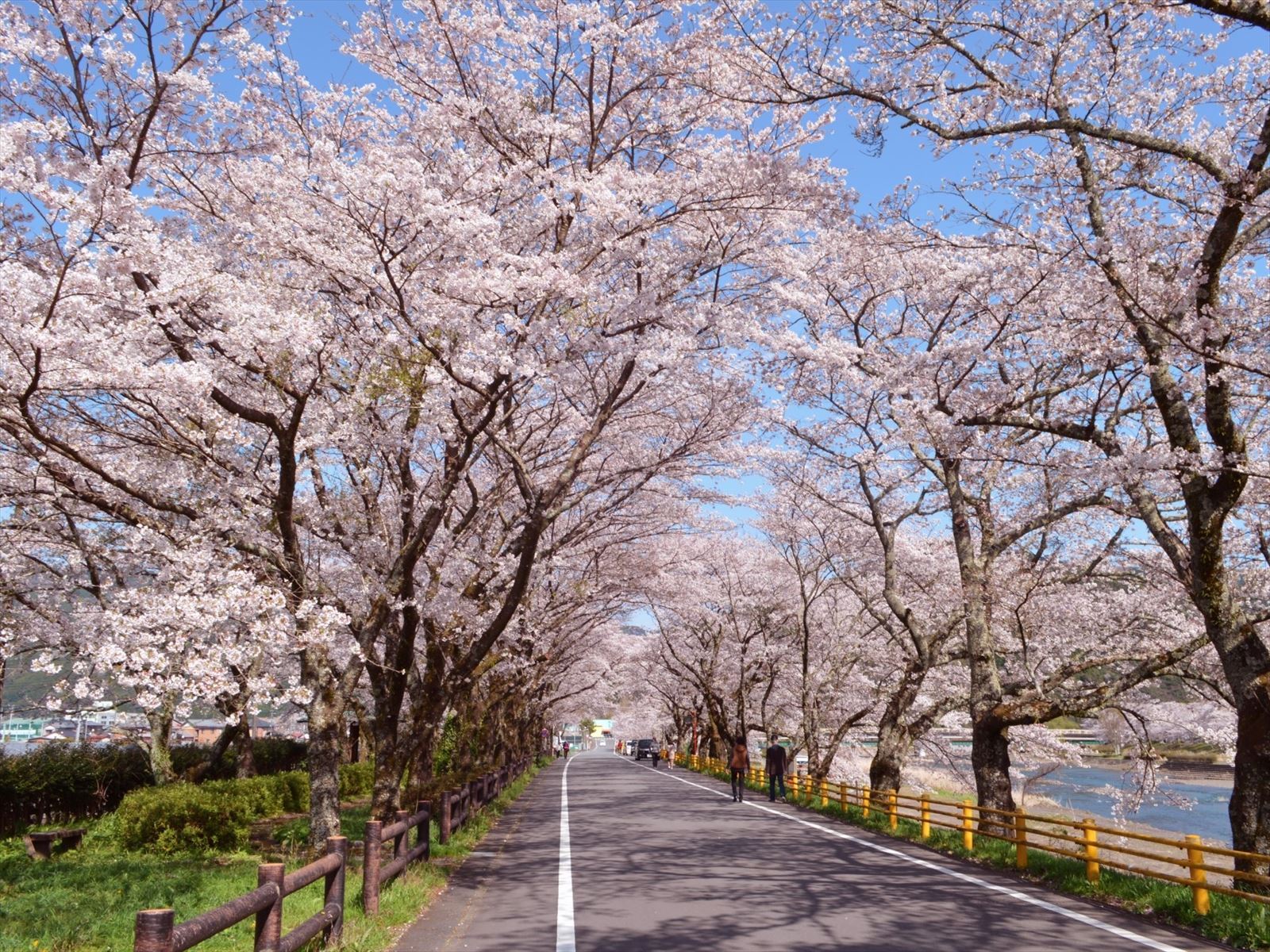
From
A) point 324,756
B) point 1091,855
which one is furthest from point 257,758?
point 1091,855

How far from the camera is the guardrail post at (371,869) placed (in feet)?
26.6

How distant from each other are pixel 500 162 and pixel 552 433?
5638 mm

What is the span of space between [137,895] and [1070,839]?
10.3 m

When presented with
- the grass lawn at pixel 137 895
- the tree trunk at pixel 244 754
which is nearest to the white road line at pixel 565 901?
the grass lawn at pixel 137 895

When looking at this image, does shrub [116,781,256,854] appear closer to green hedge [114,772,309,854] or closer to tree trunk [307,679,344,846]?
green hedge [114,772,309,854]

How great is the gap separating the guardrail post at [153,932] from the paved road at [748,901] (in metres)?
3.84

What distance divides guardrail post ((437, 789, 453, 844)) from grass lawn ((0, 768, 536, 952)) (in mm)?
186

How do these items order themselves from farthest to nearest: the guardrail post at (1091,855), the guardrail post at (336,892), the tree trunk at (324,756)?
1. the tree trunk at (324,756)
2. the guardrail post at (1091,855)
3. the guardrail post at (336,892)

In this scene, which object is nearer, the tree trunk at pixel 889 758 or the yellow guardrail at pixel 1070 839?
the yellow guardrail at pixel 1070 839

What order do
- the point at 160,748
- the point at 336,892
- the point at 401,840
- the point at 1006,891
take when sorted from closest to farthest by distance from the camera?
the point at 336,892, the point at 1006,891, the point at 401,840, the point at 160,748

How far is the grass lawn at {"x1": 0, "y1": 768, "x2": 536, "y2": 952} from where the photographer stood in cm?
761

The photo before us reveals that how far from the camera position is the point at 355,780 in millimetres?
27891

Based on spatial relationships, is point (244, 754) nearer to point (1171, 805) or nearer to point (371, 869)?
point (371, 869)

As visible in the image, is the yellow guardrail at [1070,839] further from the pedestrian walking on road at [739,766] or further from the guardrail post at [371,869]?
the guardrail post at [371,869]
